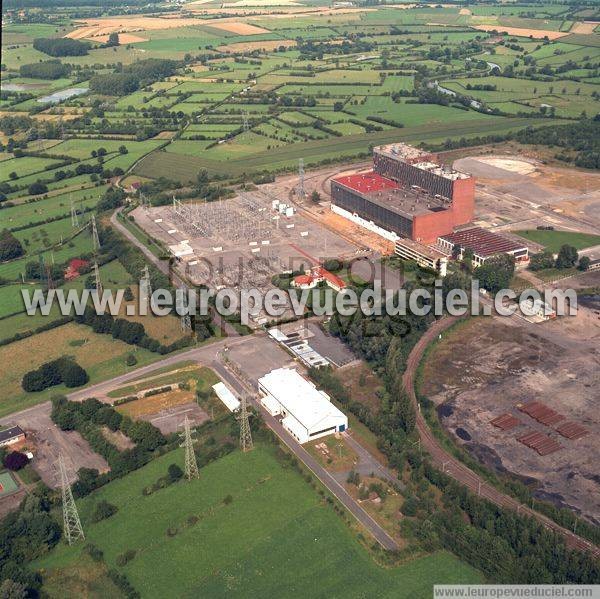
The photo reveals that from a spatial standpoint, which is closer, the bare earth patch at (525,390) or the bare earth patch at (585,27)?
the bare earth patch at (525,390)

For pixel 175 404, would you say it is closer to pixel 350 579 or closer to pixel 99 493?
pixel 99 493

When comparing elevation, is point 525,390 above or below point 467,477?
above

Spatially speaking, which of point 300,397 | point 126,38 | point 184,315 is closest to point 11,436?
point 184,315

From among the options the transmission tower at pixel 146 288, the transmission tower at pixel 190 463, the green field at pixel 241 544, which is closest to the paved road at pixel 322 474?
the green field at pixel 241 544

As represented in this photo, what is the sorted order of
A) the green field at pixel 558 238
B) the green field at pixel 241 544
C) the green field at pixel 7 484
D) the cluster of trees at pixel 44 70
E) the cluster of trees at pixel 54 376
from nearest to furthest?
the green field at pixel 241 544, the green field at pixel 7 484, the cluster of trees at pixel 54 376, the green field at pixel 558 238, the cluster of trees at pixel 44 70

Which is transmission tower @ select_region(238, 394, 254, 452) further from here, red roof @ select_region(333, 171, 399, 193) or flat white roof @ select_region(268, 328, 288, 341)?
red roof @ select_region(333, 171, 399, 193)

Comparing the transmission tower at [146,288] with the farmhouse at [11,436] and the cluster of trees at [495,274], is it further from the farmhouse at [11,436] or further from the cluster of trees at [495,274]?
the cluster of trees at [495,274]

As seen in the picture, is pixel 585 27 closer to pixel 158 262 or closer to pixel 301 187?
pixel 301 187
